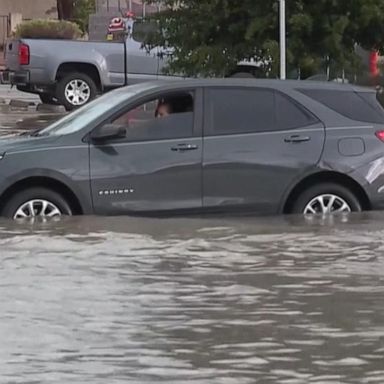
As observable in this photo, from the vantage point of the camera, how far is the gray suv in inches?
433

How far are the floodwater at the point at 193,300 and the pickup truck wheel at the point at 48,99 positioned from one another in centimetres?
1605

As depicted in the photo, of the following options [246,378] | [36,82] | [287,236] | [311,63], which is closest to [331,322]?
[246,378]

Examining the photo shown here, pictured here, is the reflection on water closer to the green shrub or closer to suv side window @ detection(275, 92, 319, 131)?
suv side window @ detection(275, 92, 319, 131)

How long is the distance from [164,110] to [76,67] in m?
14.8

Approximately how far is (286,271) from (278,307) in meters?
1.20

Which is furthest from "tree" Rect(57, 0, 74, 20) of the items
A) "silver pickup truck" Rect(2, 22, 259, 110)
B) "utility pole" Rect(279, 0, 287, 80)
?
"utility pole" Rect(279, 0, 287, 80)

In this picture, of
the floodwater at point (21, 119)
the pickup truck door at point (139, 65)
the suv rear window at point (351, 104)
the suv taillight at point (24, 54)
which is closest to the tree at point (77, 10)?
the floodwater at point (21, 119)

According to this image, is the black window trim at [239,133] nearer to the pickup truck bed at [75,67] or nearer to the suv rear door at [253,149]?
the suv rear door at [253,149]

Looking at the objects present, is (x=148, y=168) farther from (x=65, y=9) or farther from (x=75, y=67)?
(x=65, y=9)

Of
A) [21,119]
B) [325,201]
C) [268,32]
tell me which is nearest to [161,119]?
[325,201]

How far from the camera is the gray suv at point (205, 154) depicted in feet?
36.1

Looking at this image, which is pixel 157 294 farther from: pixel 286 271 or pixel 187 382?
pixel 187 382

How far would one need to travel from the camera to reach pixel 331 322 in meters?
7.53

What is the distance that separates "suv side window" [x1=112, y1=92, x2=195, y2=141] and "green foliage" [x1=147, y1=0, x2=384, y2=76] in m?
5.50
